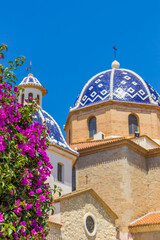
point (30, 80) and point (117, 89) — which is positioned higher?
point (117, 89)

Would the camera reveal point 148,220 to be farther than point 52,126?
Yes

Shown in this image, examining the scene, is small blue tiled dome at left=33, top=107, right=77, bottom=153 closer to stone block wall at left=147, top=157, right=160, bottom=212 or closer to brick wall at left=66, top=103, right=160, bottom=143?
stone block wall at left=147, top=157, right=160, bottom=212

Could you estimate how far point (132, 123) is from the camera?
910 inches

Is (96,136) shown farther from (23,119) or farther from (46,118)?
(23,119)

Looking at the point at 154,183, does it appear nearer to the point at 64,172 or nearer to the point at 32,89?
the point at 64,172

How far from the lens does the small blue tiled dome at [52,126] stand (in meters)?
16.1

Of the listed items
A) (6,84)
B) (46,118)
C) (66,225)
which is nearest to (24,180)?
(6,84)

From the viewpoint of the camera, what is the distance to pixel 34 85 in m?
17.8

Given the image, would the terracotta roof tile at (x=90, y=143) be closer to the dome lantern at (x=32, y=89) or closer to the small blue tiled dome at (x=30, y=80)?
the dome lantern at (x=32, y=89)

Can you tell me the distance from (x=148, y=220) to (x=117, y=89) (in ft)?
28.3

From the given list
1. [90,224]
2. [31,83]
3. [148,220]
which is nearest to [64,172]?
[90,224]

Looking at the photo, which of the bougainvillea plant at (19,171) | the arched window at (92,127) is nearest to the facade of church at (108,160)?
the arched window at (92,127)

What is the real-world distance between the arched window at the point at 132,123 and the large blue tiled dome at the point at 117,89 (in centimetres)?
102

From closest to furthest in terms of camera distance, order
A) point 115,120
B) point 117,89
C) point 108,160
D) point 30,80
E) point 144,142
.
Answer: point 30,80, point 108,160, point 144,142, point 115,120, point 117,89
